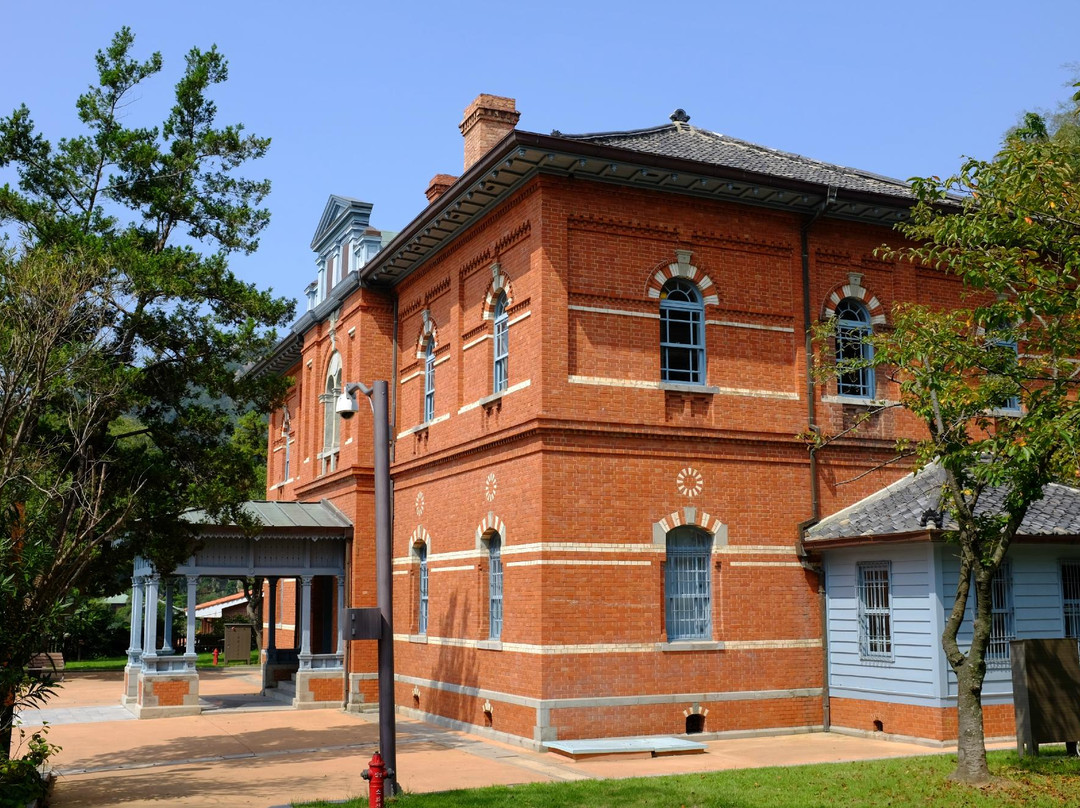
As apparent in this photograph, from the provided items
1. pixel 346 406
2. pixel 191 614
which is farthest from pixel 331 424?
pixel 346 406

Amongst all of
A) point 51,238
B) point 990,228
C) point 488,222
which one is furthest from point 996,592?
point 51,238

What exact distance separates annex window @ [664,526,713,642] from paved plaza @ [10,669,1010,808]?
181 cm

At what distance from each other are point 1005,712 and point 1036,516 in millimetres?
3122

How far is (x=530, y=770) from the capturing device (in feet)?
48.2

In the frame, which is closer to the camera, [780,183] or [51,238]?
[51,238]

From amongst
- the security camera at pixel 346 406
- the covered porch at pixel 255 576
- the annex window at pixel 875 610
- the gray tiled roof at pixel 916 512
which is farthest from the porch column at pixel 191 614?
the annex window at pixel 875 610

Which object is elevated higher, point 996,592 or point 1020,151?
point 1020,151

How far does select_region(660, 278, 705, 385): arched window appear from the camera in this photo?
18266mm

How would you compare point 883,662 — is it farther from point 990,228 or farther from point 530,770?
point 990,228

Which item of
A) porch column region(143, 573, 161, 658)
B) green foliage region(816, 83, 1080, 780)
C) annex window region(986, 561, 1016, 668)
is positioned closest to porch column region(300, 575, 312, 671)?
porch column region(143, 573, 161, 658)

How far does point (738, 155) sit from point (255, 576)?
1378cm

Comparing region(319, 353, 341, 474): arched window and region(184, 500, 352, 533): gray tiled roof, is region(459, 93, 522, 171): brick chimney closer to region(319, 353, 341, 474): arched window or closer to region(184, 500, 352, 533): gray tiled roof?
region(319, 353, 341, 474): arched window

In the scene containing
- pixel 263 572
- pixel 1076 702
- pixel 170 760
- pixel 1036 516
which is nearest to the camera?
pixel 1076 702

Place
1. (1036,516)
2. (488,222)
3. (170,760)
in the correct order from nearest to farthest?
1. (170,760)
2. (1036,516)
3. (488,222)
